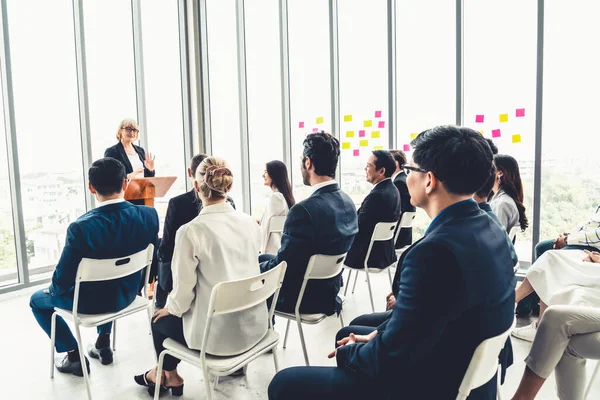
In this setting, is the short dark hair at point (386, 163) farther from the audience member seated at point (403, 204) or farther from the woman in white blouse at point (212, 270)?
the woman in white blouse at point (212, 270)

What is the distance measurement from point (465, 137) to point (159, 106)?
5.01 m

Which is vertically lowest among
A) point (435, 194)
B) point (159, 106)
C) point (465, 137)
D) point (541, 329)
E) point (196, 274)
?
point (541, 329)

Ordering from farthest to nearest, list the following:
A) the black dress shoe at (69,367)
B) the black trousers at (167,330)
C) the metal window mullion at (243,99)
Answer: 1. the metal window mullion at (243,99)
2. the black dress shoe at (69,367)
3. the black trousers at (167,330)

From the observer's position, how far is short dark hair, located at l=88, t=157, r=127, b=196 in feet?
7.50

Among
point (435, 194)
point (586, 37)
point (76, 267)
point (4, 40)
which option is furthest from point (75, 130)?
point (586, 37)

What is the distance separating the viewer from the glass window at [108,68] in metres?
4.64

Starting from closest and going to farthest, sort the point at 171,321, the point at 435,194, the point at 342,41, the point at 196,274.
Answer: the point at 435,194, the point at 196,274, the point at 171,321, the point at 342,41

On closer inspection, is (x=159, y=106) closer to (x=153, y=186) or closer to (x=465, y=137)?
(x=153, y=186)

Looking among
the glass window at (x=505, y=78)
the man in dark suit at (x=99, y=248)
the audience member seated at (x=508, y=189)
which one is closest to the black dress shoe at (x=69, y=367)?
the man in dark suit at (x=99, y=248)

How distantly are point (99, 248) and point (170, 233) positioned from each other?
596mm

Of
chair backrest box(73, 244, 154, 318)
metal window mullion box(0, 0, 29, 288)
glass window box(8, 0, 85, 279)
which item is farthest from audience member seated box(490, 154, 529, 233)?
metal window mullion box(0, 0, 29, 288)

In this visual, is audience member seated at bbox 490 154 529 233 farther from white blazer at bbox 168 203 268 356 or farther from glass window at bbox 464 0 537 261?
white blazer at bbox 168 203 268 356

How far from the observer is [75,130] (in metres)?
4.53

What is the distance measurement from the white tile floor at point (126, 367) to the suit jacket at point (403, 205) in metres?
0.84
